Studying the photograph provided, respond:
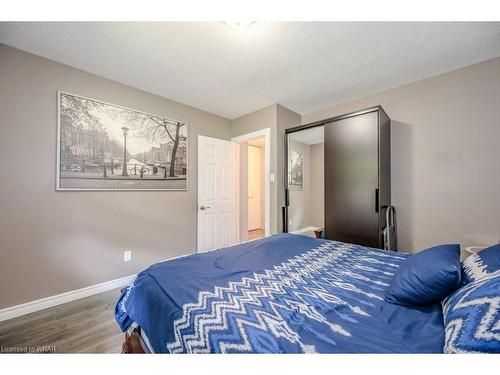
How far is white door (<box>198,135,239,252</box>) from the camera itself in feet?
10.4

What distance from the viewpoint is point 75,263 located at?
2.11 meters

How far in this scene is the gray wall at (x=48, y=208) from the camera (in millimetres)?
1801

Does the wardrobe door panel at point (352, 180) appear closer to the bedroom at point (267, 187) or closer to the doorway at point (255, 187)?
the bedroom at point (267, 187)

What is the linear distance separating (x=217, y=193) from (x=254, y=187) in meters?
2.56

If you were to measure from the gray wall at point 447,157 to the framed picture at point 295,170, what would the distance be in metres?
1.23

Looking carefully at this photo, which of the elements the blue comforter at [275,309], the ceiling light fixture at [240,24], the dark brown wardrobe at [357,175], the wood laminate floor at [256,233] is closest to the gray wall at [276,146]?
the dark brown wardrobe at [357,175]

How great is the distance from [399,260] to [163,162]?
9.07 feet

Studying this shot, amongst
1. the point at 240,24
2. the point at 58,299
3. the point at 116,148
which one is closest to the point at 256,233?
the point at 116,148

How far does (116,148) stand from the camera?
2.39m

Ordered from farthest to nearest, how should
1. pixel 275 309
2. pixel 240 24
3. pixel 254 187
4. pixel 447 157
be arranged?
pixel 254 187 → pixel 447 157 → pixel 240 24 → pixel 275 309

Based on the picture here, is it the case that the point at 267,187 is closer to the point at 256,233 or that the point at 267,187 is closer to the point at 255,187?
the point at 256,233
